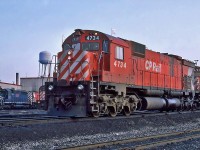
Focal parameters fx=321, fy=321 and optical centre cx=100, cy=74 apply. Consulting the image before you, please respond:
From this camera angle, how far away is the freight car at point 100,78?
42.1 ft

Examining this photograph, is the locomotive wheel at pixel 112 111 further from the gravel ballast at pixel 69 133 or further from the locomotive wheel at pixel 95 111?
the gravel ballast at pixel 69 133

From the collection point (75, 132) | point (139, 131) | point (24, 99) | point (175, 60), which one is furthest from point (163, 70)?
point (24, 99)

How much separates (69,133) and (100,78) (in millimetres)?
4379

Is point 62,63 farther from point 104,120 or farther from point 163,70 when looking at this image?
point 163,70

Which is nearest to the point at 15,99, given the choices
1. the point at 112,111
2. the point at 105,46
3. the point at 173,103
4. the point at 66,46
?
the point at 173,103

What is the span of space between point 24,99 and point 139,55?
921 inches

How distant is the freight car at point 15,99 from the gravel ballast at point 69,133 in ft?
75.9

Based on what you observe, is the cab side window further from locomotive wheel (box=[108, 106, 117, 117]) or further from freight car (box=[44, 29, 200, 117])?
locomotive wheel (box=[108, 106, 117, 117])

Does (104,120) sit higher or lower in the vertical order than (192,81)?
lower

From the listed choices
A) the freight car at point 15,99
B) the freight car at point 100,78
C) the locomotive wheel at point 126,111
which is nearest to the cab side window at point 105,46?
the freight car at point 100,78

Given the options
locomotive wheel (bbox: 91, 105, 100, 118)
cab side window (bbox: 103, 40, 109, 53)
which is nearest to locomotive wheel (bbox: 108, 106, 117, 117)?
locomotive wheel (bbox: 91, 105, 100, 118)

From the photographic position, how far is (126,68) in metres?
15.2

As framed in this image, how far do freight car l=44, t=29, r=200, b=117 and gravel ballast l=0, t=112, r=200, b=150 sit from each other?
1.35 meters

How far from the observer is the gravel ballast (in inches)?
300
